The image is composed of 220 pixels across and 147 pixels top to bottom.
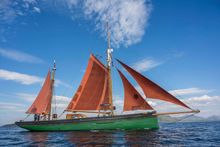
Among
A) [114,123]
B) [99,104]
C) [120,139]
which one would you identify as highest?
[99,104]

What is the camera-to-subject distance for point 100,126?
37.1 m

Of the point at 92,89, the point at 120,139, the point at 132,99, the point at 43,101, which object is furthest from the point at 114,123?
the point at 43,101

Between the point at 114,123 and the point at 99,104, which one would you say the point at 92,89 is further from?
the point at 114,123

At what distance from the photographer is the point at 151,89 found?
35.0 m

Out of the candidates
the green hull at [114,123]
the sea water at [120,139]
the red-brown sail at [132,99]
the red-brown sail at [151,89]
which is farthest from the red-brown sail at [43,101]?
the red-brown sail at [151,89]

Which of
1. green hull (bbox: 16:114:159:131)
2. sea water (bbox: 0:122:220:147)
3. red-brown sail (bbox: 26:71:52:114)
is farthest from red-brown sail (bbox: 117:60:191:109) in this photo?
red-brown sail (bbox: 26:71:52:114)

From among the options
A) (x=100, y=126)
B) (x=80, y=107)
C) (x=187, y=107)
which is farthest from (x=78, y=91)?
(x=187, y=107)

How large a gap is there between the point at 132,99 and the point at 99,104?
21.1ft

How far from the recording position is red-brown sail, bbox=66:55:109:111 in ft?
132

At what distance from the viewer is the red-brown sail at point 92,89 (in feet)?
132

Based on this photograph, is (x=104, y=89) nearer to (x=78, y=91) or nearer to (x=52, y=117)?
(x=78, y=91)

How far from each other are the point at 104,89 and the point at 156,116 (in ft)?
33.0

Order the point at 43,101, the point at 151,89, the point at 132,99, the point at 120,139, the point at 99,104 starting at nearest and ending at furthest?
the point at 120,139 < the point at 151,89 < the point at 132,99 < the point at 99,104 < the point at 43,101

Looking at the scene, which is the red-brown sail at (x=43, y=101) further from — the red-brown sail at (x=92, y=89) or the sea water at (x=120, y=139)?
the sea water at (x=120, y=139)
